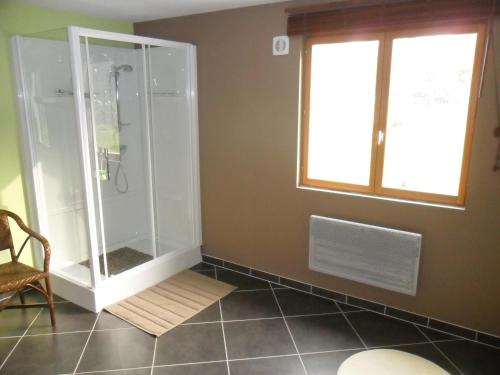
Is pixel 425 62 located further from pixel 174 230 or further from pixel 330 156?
pixel 174 230

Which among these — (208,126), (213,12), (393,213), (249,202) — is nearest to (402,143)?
(393,213)

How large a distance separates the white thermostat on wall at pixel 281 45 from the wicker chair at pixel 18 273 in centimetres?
211

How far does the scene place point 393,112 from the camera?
2576 millimetres

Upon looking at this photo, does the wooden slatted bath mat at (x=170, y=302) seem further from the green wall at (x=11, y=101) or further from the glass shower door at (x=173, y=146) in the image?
the green wall at (x=11, y=101)

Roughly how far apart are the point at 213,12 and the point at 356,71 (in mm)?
1284

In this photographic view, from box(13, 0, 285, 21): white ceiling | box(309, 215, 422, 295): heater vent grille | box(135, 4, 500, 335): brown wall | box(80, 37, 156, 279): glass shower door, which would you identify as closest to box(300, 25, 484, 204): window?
box(135, 4, 500, 335): brown wall

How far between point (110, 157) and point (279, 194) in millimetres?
1521

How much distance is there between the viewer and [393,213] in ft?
8.54

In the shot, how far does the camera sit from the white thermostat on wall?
9.18 feet

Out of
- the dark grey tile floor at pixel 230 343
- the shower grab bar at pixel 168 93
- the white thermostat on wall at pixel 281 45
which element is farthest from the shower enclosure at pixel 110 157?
the white thermostat on wall at pixel 281 45

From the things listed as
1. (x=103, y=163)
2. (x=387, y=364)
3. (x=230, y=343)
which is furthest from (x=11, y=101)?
(x=387, y=364)

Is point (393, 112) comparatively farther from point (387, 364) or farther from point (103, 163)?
point (103, 163)

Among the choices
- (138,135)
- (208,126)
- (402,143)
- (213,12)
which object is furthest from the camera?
(138,135)

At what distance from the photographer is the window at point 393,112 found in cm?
235
